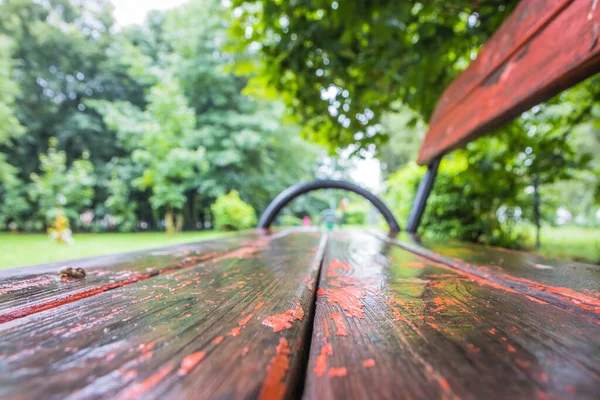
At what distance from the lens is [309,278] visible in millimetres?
466

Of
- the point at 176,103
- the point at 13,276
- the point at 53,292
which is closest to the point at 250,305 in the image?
the point at 53,292

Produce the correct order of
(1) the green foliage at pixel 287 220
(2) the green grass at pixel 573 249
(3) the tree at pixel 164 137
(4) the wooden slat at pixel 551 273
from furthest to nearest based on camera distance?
(1) the green foliage at pixel 287 220 < (3) the tree at pixel 164 137 < (2) the green grass at pixel 573 249 < (4) the wooden slat at pixel 551 273

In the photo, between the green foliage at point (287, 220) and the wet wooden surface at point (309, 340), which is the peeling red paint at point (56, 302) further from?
the green foliage at point (287, 220)

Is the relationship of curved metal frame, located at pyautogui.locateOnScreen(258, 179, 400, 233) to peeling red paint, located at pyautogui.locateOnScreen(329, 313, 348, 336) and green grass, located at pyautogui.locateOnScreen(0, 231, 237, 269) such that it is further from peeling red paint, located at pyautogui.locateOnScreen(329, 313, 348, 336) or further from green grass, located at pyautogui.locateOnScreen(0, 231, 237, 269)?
peeling red paint, located at pyautogui.locateOnScreen(329, 313, 348, 336)

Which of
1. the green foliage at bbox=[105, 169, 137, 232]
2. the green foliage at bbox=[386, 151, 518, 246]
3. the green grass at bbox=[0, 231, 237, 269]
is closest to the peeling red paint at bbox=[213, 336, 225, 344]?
the green grass at bbox=[0, 231, 237, 269]

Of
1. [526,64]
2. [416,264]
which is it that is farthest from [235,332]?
[526,64]

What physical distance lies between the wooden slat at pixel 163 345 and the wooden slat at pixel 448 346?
28 millimetres

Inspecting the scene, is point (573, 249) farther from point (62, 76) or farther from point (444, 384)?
point (62, 76)

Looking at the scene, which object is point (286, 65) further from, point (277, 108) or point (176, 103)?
point (277, 108)

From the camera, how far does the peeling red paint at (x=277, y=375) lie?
16cm

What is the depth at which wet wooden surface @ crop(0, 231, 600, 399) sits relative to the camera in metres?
0.17

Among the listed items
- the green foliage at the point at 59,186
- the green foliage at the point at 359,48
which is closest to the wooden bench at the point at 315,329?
the green foliage at the point at 359,48

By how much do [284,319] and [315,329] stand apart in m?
0.03

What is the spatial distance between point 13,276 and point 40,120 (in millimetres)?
14136
